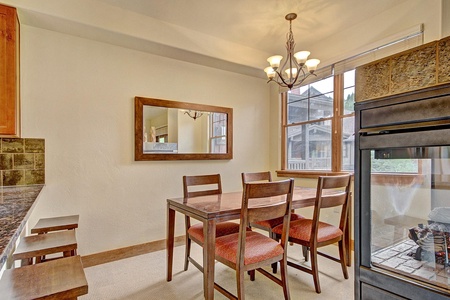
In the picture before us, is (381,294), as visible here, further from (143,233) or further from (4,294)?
(143,233)

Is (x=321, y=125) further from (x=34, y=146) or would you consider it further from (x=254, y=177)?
(x=34, y=146)

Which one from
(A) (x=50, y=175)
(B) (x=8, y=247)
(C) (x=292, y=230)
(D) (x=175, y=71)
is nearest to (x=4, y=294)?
(B) (x=8, y=247)

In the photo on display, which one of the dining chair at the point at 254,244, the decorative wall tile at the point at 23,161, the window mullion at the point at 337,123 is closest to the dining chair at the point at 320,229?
the dining chair at the point at 254,244

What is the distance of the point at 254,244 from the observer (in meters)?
1.93

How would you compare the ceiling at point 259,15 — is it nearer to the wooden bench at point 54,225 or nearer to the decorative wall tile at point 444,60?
the decorative wall tile at point 444,60

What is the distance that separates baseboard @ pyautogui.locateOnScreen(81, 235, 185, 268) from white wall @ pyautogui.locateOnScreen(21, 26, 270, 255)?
56 millimetres

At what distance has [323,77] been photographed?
3.29 meters

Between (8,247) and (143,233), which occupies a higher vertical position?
(8,247)

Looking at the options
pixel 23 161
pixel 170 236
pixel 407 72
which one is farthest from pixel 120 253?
pixel 407 72

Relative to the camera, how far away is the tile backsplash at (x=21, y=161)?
230cm

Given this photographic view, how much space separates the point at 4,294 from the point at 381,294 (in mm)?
1487

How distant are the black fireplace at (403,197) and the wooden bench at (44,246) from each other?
69.1 inches

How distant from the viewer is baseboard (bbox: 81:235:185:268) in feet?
8.68

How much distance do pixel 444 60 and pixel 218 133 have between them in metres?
2.94
